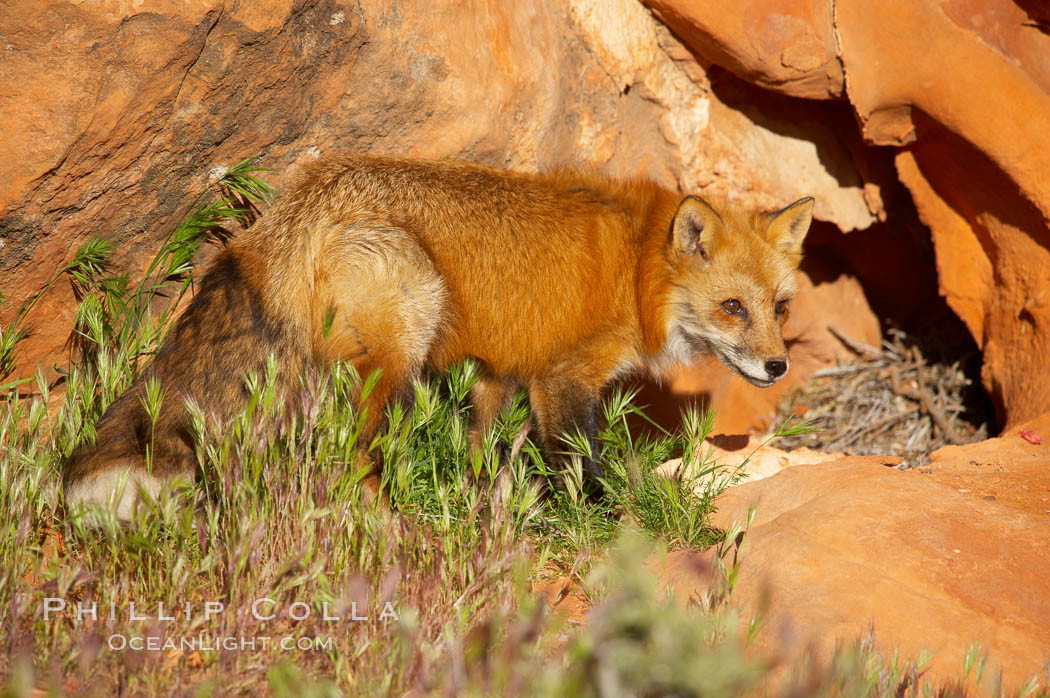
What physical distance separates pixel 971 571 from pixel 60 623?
132 inches

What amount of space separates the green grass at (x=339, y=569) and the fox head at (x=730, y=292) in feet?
2.91

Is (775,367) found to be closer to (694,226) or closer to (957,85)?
(694,226)

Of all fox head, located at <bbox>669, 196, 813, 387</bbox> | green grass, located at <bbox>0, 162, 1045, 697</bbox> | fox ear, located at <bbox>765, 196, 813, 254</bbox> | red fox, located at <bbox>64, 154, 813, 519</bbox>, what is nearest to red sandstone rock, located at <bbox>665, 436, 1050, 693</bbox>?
Result: green grass, located at <bbox>0, 162, 1045, 697</bbox>

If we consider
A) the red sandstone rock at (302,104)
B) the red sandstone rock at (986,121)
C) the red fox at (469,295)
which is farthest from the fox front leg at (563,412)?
the red sandstone rock at (986,121)

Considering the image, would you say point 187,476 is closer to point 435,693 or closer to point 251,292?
point 251,292

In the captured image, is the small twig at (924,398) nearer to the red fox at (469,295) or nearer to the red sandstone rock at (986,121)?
the red sandstone rock at (986,121)

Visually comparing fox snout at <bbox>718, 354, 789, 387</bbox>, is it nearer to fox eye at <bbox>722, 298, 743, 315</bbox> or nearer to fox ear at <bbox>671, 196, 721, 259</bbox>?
fox eye at <bbox>722, 298, 743, 315</bbox>

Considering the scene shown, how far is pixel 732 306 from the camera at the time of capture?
4.85 metres

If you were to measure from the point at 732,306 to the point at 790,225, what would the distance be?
734mm

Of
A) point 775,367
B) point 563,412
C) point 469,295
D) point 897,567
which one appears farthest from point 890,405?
point 469,295

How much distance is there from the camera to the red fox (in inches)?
149

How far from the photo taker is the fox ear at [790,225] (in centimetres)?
506

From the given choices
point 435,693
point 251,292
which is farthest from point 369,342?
point 435,693

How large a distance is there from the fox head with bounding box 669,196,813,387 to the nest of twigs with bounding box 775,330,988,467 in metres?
1.98
